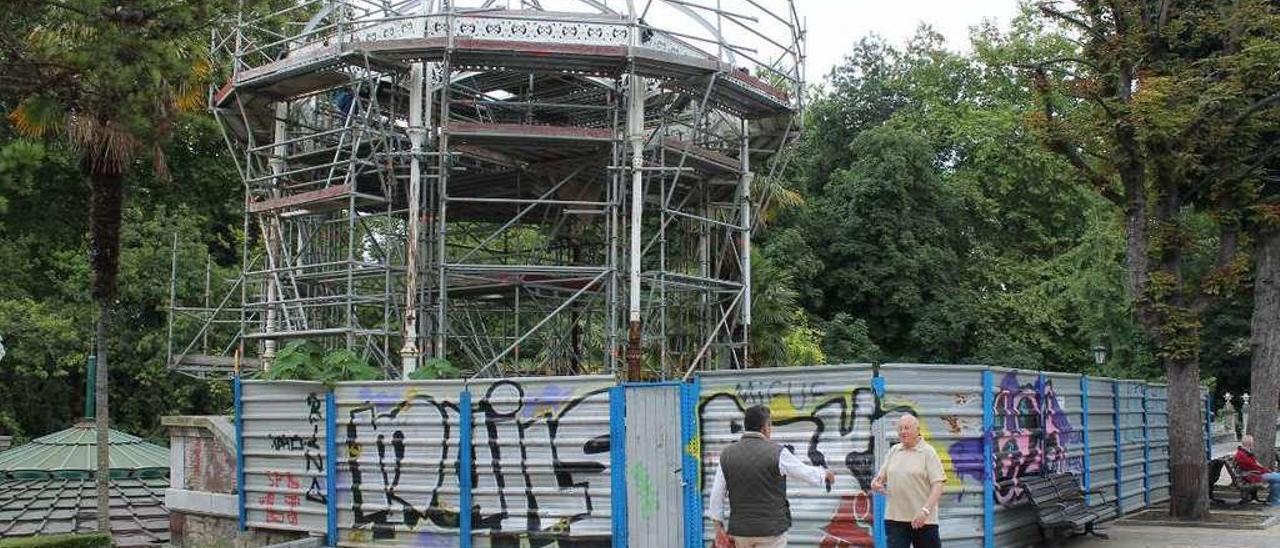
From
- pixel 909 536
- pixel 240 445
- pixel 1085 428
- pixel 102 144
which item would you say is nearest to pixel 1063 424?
pixel 1085 428

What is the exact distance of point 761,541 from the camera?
8906mm

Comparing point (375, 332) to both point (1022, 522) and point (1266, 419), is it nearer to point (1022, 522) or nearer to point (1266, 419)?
point (1022, 522)

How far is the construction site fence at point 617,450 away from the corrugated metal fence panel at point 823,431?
0.01 m

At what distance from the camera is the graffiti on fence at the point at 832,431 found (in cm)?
1142

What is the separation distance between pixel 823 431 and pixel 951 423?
125 centimetres

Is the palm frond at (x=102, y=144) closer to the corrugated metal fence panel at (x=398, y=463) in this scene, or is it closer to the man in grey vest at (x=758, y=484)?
the corrugated metal fence panel at (x=398, y=463)

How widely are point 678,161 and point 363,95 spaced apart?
5.56 m

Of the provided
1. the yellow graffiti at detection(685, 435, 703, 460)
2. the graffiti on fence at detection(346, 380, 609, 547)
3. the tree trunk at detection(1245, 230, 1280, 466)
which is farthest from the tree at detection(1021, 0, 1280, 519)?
the graffiti on fence at detection(346, 380, 609, 547)

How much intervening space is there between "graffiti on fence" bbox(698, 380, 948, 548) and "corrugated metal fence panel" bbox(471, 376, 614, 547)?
1488 millimetres

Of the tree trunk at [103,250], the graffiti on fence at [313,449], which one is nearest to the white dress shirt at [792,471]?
the graffiti on fence at [313,449]

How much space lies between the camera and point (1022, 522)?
1308 cm

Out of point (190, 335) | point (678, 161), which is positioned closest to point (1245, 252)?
point (678, 161)

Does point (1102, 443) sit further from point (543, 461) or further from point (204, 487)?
point (204, 487)

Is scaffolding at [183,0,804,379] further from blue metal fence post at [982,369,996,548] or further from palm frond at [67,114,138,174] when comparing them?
blue metal fence post at [982,369,996,548]
